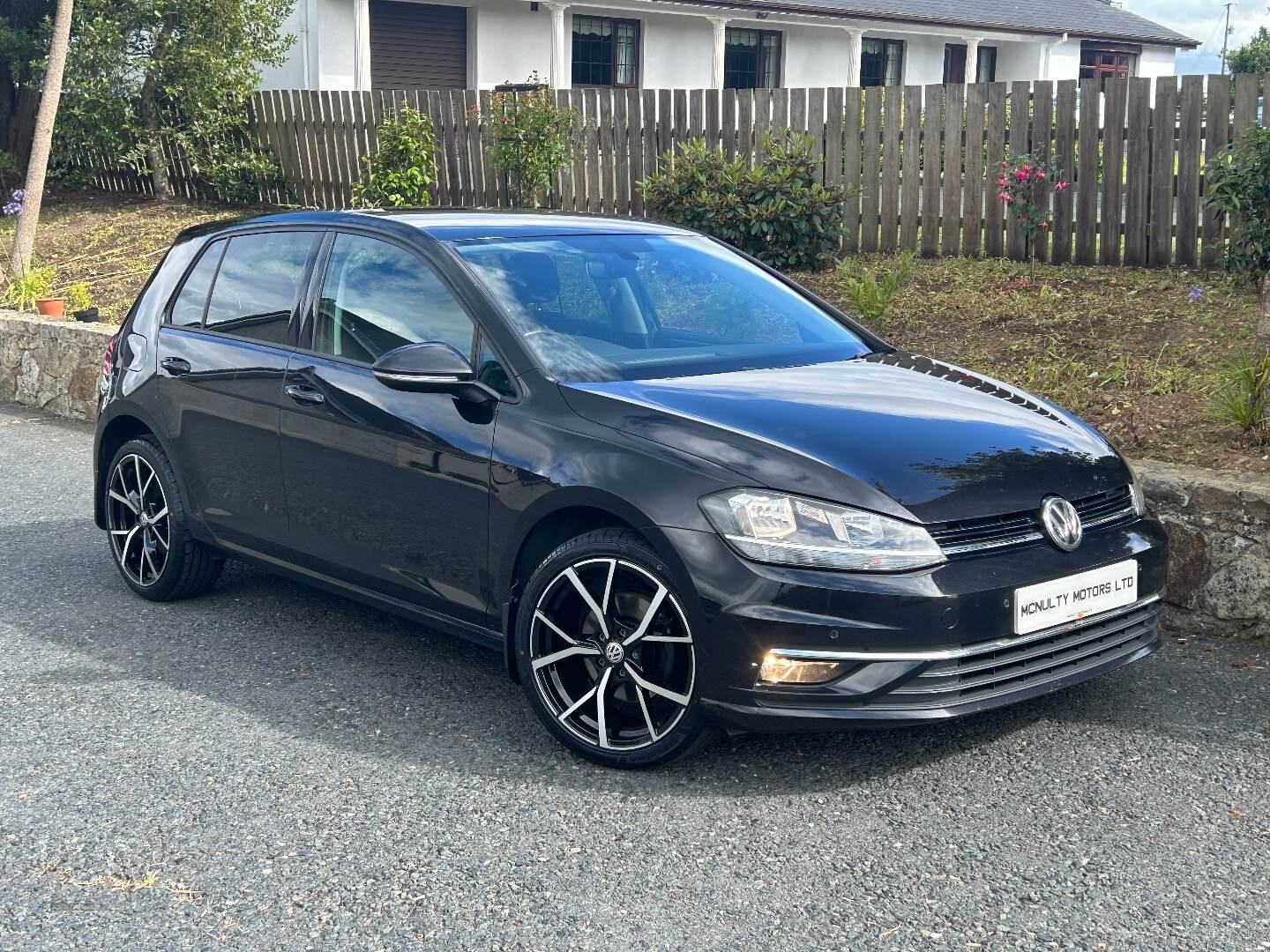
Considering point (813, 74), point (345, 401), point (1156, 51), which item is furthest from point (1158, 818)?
point (1156, 51)

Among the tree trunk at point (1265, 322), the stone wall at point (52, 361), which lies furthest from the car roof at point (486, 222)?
the stone wall at point (52, 361)

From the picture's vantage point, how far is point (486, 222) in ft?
17.7

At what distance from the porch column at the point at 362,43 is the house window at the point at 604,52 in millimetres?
5210

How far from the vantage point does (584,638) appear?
4.35 metres

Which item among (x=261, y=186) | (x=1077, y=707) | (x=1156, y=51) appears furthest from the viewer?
(x=1156, y=51)

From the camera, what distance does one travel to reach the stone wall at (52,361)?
38.2ft

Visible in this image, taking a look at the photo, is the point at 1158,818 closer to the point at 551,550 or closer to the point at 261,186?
the point at 551,550

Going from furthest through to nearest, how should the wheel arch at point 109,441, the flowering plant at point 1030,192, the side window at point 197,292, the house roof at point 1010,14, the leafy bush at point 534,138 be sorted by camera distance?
the house roof at point 1010,14 → the leafy bush at point 534,138 → the flowering plant at point 1030,192 → the wheel arch at point 109,441 → the side window at point 197,292

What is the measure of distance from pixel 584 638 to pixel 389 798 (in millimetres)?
728

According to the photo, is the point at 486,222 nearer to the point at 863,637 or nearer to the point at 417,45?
the point at 863,637

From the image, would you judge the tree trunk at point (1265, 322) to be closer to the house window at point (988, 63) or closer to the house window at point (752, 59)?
the house window at point (752, 59)

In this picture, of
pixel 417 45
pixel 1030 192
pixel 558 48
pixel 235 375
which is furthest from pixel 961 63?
pixel 235 375

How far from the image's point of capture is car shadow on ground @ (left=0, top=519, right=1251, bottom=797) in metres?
4.37

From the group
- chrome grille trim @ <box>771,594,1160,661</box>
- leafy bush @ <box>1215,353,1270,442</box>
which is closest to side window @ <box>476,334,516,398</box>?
chrome grille trim @ <box>771,594,1160,661</box>
